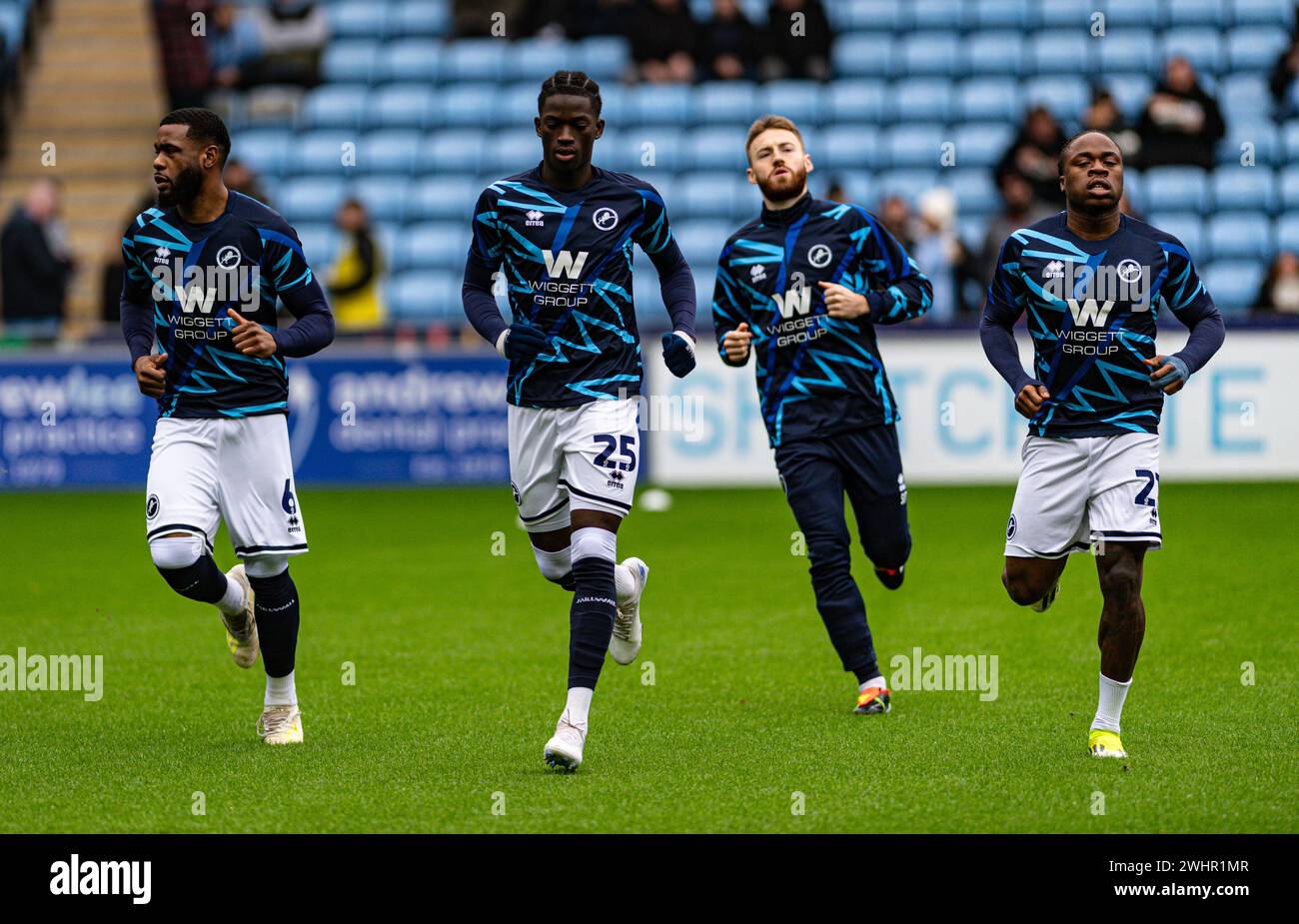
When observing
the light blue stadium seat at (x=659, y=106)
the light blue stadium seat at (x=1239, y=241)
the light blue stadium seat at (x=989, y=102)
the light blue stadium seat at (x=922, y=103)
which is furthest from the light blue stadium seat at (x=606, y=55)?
the light blue stadium seat at (x=1239, y=241)

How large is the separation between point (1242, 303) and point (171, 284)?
45.8 feet

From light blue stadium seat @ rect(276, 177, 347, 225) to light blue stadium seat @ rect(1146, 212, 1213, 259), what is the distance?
8.60 metres

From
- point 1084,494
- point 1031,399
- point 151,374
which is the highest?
point 151,374

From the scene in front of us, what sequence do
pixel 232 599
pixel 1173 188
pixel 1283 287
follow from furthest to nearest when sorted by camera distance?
pixel 1173 188 < pixel 1283 287 < pixel 232 599

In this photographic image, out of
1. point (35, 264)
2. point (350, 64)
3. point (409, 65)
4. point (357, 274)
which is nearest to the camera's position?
point (357, 274)

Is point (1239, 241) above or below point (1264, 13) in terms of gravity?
below

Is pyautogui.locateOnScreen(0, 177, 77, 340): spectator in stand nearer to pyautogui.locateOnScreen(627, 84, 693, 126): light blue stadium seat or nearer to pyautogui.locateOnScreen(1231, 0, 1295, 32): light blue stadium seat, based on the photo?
pyautogui.locateOnScreen(627, 84, 693, 126): light blue stadium seat

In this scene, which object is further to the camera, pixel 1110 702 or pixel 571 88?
pixel 571 88

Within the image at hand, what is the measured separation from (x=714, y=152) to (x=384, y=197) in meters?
3.62

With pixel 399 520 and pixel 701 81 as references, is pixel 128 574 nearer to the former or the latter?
pixel 399 520

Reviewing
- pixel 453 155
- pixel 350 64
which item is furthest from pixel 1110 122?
pixel 350 64

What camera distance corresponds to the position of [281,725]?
732 centimetres

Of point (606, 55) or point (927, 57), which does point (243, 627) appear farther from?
point (927, 57)

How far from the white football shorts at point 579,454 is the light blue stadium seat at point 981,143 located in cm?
1430
